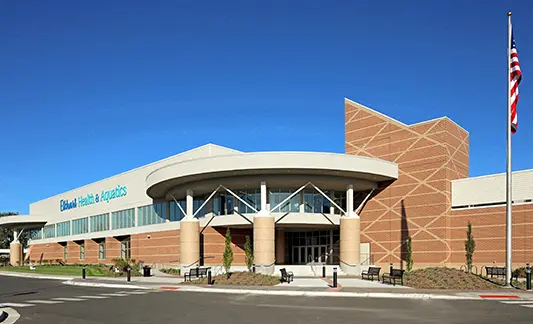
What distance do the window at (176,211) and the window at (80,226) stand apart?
25.7m

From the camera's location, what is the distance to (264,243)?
128 feet

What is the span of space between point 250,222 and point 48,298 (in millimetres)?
A: 20913

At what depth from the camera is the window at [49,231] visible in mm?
83625

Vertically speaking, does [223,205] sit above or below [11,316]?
above

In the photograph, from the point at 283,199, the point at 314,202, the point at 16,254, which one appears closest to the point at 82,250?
the point at 16,254

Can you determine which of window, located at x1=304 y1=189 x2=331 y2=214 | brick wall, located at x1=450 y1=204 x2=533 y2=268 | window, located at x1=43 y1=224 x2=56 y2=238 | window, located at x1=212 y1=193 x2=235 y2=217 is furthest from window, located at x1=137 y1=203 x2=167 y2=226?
window, located at x1=43 y1=224 x2=56 y2=238

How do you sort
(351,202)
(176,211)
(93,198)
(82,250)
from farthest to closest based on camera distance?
(82,250)
(93,198)
(176,211)
(351,202)

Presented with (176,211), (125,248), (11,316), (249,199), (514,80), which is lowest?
(125,248)

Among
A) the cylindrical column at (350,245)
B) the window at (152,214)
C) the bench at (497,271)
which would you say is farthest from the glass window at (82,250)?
the bench at (497,271)

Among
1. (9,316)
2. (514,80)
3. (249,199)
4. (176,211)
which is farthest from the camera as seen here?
(176,211)

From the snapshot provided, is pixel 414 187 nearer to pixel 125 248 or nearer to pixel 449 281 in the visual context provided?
pixel 449 281

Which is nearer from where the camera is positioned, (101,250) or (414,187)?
(414,187)

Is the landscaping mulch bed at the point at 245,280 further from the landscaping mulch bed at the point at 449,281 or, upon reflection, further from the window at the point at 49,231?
the window at the point at 49,231

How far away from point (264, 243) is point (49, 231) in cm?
5882
